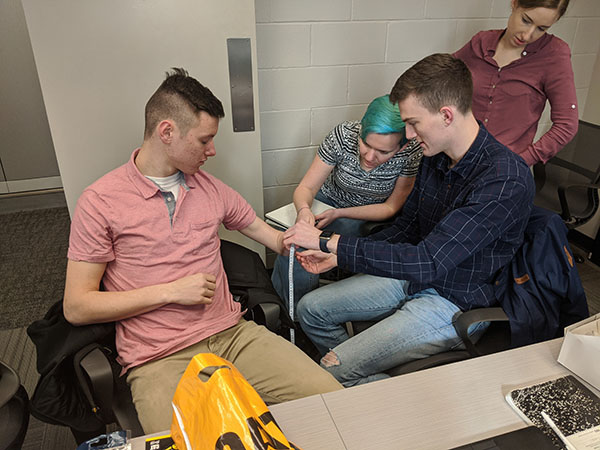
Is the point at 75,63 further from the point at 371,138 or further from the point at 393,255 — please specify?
the point at 393,255

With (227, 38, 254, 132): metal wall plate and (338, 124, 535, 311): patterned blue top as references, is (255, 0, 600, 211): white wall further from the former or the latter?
(338, 124, 535, 311): patterned blue top

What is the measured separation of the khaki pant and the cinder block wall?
4.64ft

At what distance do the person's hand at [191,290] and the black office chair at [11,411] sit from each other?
1.53 ft

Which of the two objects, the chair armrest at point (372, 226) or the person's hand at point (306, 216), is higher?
the person's hand at point (306, 216)

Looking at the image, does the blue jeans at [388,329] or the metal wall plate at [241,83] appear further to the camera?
the metal wall plate at [241,83]

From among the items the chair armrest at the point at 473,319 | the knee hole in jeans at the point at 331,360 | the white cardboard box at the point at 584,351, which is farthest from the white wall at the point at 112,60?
the white cardboard box at the point at 584,351

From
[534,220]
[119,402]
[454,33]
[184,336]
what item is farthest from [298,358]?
[454,33]

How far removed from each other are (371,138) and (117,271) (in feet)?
3.61

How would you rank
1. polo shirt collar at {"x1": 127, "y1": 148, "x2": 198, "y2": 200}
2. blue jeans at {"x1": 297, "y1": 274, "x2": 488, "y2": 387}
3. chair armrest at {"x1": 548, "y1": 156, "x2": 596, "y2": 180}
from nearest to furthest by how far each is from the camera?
1. polo shirt collar at {"x1": 127, "y1": 148, "x2": 198, "y2": 200}
2. blue jeans at {"x1": 297, "y1": 274, "x2": 488, "y2": 387}
3. chair armrest at {"x1": 548, "y1": 156, "x2": 596, "y2": 180}

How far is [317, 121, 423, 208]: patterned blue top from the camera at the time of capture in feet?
6.70

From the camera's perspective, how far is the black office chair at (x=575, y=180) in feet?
8.48

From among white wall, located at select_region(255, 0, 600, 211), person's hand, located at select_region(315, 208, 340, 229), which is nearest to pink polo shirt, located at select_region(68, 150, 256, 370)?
person's hand, located at select_region(315, 208, 340, 229)

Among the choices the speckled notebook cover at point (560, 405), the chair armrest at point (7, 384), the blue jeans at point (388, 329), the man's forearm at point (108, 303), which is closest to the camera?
the speckled notebook cover at point (560, 405)

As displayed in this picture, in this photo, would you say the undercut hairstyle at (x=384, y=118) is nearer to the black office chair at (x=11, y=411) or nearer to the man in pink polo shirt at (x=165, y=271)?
the man in pink polo shirt at (x=165, y=271)
